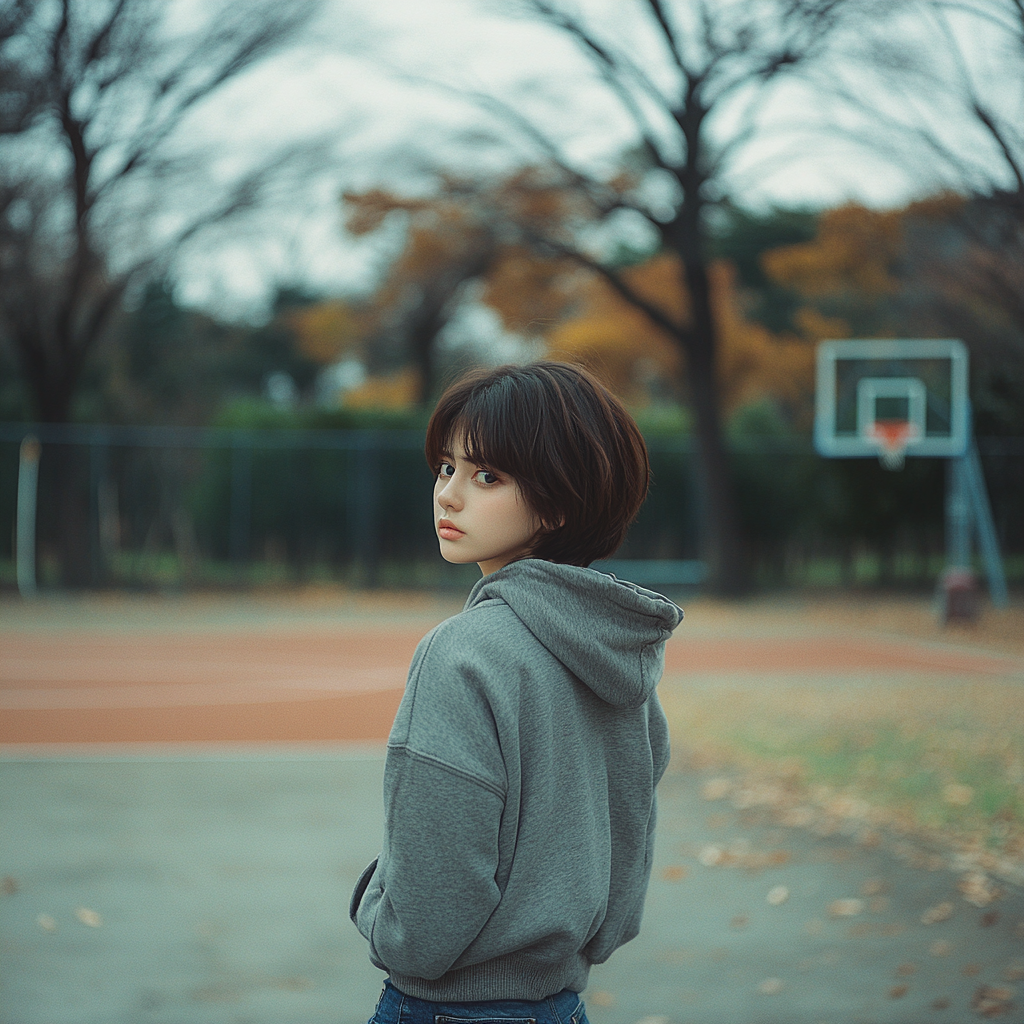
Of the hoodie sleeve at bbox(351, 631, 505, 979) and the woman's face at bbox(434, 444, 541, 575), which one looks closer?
the hoodie sleeve at bbox(351, 631, 505, 979)

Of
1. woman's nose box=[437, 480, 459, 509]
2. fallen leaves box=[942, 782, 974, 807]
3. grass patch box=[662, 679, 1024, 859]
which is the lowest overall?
grass patch box=[662, 679, 1024, 859]

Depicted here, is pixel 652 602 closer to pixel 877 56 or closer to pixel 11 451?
pixel 877 56

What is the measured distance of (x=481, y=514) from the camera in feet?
5.41

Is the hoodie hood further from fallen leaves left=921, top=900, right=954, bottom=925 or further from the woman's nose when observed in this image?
fallen leaves left=921, top=900, right=954, bottom=925

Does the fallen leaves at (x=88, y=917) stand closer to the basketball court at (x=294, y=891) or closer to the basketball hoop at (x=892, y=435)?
the basketball court at (x=294, y=891)

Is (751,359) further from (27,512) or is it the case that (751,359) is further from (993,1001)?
(993,1001)

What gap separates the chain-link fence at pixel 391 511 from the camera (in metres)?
18.9

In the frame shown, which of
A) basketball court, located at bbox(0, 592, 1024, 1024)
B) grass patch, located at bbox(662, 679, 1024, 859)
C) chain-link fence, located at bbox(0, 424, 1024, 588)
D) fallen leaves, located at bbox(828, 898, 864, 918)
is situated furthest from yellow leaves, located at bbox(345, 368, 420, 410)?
fallen leaves, located at bbox(828, 898, 864, 918)

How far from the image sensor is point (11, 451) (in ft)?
58.6

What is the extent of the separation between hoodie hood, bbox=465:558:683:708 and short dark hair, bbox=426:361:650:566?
0.07m

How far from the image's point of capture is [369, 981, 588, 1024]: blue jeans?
1598mm

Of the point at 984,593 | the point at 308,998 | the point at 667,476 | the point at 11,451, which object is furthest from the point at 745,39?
the point at 308,998

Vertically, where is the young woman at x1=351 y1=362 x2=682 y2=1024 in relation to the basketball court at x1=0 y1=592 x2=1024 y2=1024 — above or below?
above

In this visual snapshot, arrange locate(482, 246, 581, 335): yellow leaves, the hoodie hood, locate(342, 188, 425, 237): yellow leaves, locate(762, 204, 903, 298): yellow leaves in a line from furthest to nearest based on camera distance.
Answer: locate(482, 246, 581, 335): yellow leaves < locate(342, 188, 425, 237): yellow leaves < locate(762, 204, 903, 298): yellow leaves < the hoodie hood
